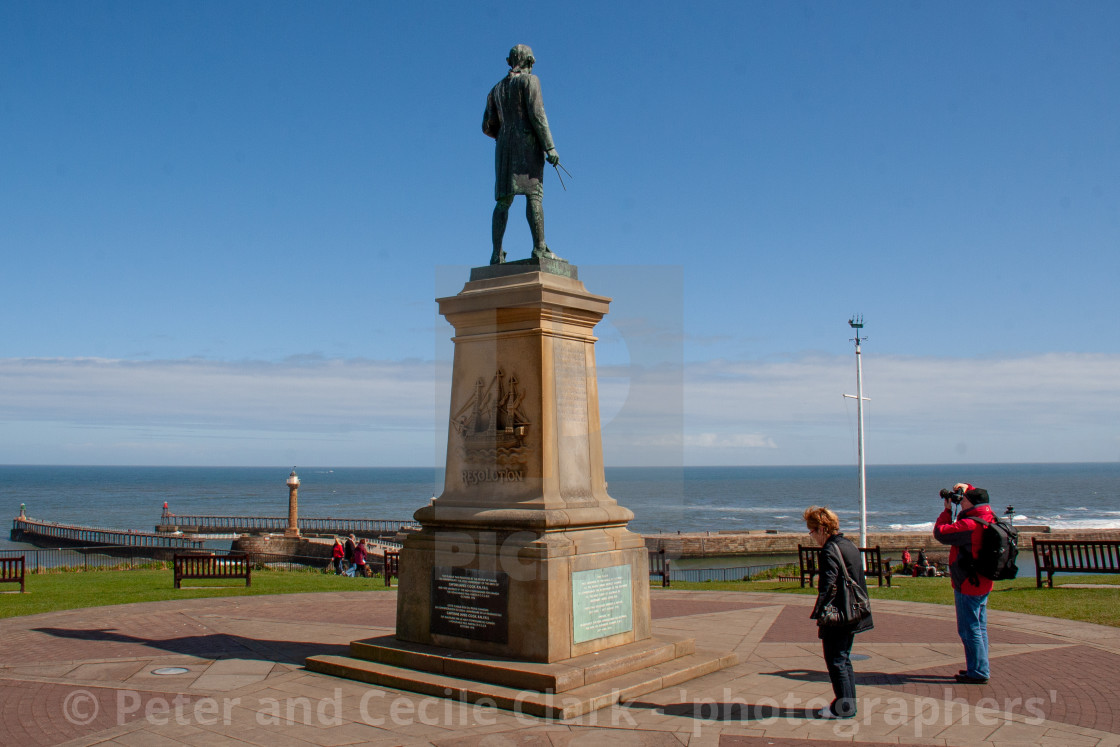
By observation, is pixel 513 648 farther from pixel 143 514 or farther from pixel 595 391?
pixel 143 514

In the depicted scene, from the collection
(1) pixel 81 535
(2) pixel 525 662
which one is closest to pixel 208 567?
(2) pixel 525 662

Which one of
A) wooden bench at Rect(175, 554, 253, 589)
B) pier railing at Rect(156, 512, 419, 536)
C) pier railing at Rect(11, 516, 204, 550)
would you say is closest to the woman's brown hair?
wooden bench at Rect(175, 554, 253, 589)

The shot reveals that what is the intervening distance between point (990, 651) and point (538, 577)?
5185 millimetres

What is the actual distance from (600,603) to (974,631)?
340cm

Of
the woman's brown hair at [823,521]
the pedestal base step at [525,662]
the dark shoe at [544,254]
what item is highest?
the dark shoe at [544,254]

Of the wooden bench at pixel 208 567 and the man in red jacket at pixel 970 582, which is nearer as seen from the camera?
the man in red jacket at pixel 970 582

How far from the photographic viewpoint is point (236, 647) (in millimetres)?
9906

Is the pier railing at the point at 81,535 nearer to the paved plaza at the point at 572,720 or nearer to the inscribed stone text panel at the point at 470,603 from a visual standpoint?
the paved plaza at the point at 572,720

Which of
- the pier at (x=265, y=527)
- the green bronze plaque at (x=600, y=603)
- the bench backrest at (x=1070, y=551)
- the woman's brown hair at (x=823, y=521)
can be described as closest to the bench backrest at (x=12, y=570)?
the green bronze plaque at (x=600, y=603)

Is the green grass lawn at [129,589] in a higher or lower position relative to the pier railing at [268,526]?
higher

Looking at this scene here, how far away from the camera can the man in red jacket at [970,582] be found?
775cm

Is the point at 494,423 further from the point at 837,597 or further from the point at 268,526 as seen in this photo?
the point at 268,526

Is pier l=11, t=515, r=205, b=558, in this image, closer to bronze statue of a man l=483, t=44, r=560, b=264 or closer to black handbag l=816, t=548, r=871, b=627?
bronze statue of a man l=483, t=44, r=560, b=264

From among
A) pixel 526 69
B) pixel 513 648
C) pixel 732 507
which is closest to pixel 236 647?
pixel 513 648
